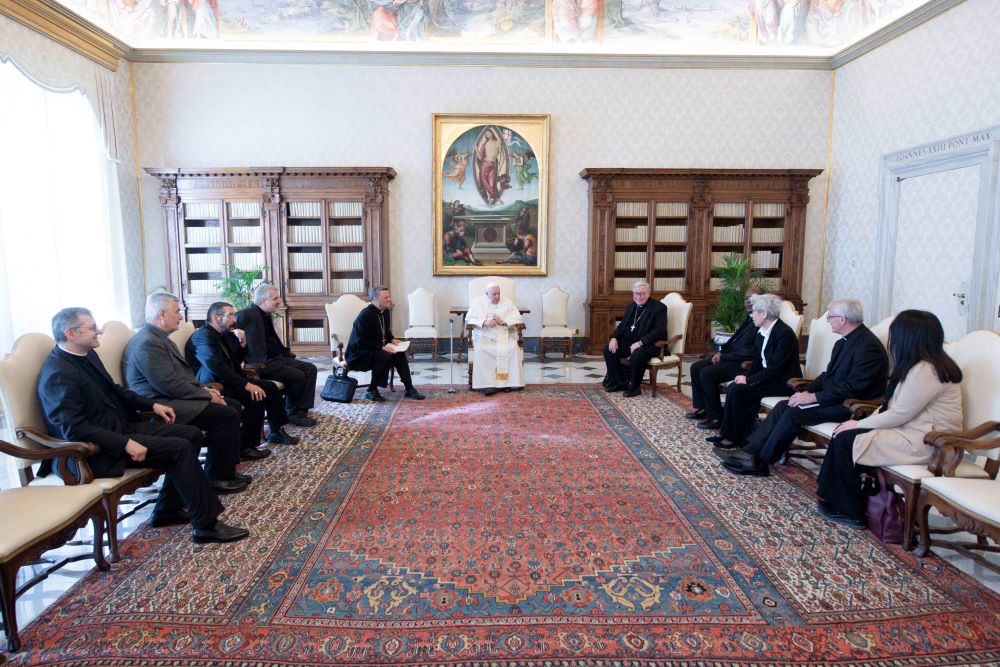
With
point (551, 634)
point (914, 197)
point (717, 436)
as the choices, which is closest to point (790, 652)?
point (551, 634)

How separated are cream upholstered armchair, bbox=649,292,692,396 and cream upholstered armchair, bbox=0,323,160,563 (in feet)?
17.1

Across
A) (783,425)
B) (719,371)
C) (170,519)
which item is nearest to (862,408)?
(783,425)

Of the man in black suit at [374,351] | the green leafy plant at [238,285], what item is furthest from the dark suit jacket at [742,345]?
the green leafy plant at [238,285]

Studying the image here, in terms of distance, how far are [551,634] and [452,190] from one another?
821 cm

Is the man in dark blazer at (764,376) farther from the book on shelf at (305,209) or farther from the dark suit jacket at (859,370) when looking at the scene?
the book on shelf at (305,209)

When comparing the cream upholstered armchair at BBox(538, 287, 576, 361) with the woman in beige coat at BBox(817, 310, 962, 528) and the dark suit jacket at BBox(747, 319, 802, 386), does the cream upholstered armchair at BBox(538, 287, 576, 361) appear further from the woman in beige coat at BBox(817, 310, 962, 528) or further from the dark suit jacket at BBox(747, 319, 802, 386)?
the woman in beige coat at BBox(817, 310, 962, 528)

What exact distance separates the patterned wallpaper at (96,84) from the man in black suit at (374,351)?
15.7 feet

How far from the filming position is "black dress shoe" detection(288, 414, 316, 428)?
562 centimetres

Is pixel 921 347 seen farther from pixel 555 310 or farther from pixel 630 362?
pixel 555 310

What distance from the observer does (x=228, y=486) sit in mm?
4039

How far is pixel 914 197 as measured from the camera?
787cm

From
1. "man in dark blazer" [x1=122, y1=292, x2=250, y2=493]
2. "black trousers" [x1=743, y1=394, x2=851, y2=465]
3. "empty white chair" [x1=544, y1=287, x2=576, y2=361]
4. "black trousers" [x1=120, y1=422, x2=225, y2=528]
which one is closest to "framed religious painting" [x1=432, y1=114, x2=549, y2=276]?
"empty white chair" [x1=544, y1=287, x2=576, y2=361]

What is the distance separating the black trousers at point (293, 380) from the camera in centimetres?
558

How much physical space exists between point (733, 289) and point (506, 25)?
18.3 ft
